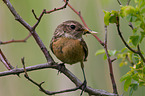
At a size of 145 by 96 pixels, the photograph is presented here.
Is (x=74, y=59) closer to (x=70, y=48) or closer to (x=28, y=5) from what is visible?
(x=70, y=48)

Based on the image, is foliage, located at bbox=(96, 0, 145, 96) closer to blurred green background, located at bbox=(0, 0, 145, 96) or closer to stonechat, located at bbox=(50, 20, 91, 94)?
stonechat, located at bbox=(50, 20, 91, 94)

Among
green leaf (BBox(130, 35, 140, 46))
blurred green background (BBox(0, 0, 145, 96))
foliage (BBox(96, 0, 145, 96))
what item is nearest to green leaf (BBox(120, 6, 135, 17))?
foliage (BBox(96, 0, 145, 96))

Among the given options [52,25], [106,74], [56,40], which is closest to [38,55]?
[52,25]

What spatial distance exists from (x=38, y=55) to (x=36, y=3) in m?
0.94

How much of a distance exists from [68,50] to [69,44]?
0.07 m

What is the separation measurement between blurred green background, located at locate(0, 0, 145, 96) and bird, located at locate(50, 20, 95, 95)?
2.58 feet

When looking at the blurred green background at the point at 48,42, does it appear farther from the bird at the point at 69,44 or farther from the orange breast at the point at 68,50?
the orange breast at the point at 68,50

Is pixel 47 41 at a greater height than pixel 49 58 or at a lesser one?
lesser

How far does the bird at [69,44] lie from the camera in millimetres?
2158

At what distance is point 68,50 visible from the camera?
2.16 m

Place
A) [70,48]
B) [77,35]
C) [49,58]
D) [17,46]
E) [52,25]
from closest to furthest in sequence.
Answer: [49,58], [70,48], [77,35], [52,25], [17,46]

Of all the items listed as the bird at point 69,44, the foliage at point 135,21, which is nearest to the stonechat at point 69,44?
the bird at point 69,44

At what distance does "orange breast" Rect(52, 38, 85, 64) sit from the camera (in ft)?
7.06

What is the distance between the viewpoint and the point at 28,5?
3.62 m
